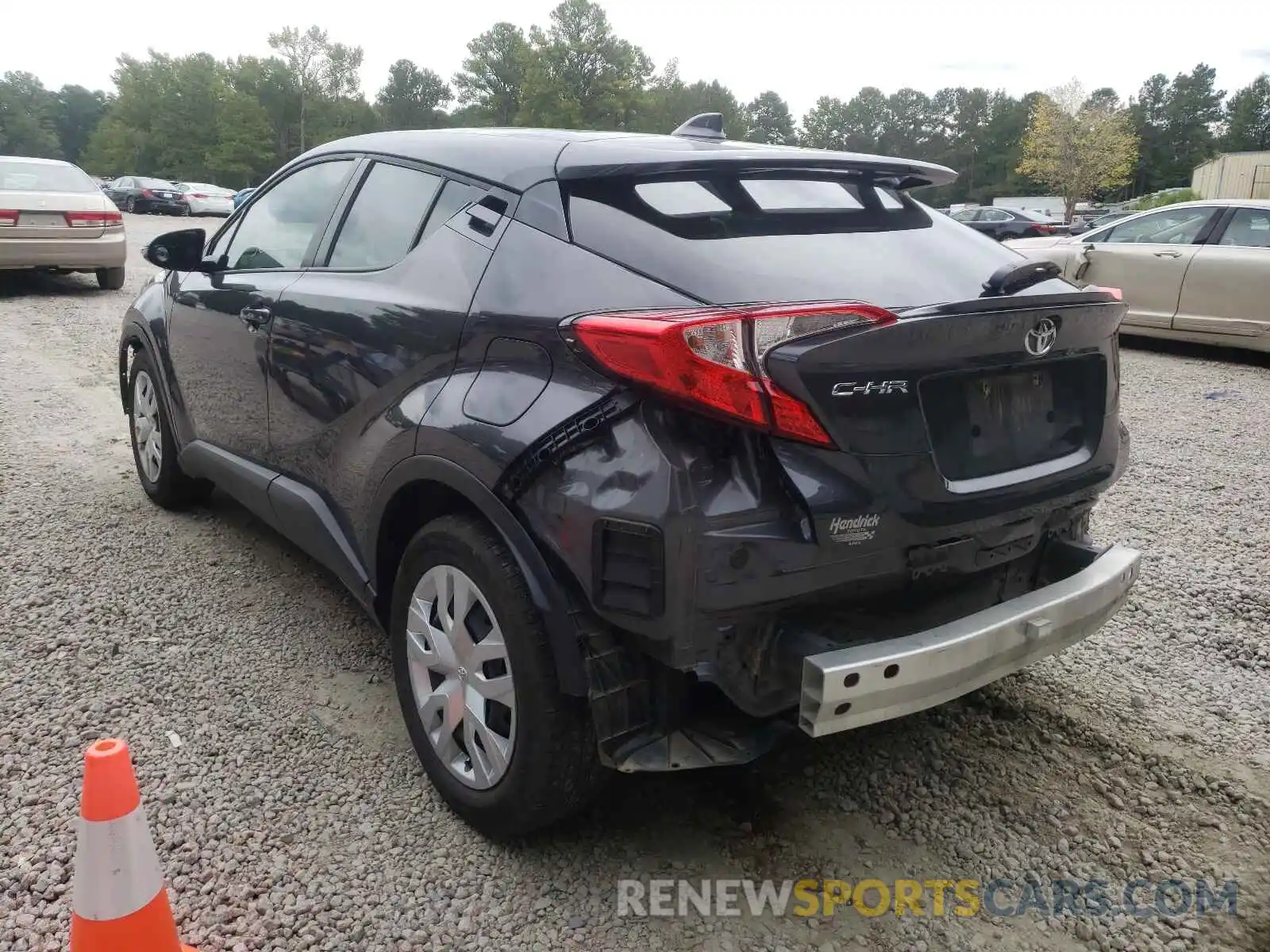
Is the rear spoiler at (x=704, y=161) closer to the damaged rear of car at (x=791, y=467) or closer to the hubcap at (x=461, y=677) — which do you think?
the damaged rear of car at (x=791, y=467)

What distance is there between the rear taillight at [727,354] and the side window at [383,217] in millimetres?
1158

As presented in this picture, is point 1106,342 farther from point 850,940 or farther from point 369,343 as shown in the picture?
point 369,343

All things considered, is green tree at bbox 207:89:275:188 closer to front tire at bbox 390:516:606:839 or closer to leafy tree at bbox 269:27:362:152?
leafy tree at bbox 269:27:362:152

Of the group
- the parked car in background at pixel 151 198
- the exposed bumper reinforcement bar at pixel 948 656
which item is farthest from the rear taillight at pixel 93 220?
the parked car in background at pixel 151 198

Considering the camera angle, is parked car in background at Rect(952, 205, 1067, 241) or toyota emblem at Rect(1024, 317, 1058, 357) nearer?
toyota emblem at Rect(1024, 317, 1058, 357)

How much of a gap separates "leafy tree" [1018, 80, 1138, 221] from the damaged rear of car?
6187 cm

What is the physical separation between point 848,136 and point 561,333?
408ft

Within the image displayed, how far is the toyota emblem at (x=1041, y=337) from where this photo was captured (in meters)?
2.32

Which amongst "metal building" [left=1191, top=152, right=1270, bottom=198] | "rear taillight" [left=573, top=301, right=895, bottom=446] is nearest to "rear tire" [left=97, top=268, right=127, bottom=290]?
"rear taillight" [left=573, top=301, right=895, bottom=446]

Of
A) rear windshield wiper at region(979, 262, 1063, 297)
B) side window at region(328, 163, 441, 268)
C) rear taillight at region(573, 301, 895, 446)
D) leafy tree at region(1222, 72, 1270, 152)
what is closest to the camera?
rear taillight at region(573, 301, 895, 446)

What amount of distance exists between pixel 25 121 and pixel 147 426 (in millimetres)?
104879

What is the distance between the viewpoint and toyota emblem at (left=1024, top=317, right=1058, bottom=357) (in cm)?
232

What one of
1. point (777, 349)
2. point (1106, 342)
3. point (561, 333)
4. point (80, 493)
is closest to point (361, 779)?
point (561, 333)

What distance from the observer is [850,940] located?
223 cm
